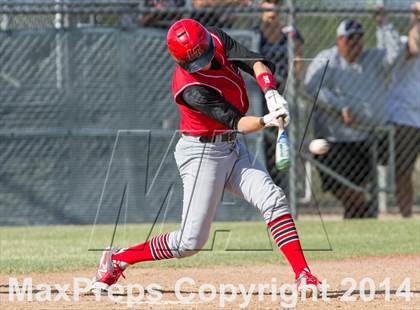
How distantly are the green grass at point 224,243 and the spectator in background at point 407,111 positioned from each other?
0.69 metres

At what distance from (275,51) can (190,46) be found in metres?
5.58

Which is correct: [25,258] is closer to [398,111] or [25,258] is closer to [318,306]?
[318,306]

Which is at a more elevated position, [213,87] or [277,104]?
[213,87]

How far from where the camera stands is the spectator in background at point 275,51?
11.1 metres

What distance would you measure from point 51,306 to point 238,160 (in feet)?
5.01

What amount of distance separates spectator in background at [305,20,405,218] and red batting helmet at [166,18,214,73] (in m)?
5.37

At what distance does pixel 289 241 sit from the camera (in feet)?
19.0

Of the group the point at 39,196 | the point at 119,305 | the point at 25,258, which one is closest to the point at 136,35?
the point at 39,196

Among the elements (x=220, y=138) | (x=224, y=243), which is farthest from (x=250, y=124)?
(x=224, y=243)

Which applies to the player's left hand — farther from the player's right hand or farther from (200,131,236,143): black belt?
(200,131,236,143): black belt

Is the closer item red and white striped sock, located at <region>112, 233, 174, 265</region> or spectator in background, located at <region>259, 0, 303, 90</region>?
red and white striped sock, located at <region>112, 233, 174, 265</region>

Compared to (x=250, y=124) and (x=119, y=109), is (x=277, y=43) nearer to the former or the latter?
(x=119, y=109)

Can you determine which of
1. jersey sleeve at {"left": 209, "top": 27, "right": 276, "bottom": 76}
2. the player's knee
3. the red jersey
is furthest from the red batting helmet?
the player's knee

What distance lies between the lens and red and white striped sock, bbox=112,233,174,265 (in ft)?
19.9
